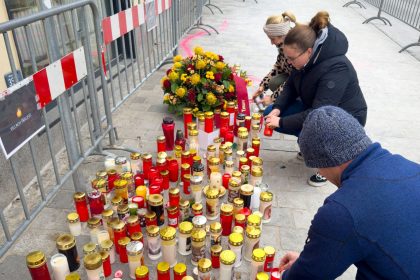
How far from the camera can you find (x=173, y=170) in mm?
3178

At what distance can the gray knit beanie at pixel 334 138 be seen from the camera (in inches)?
56.8

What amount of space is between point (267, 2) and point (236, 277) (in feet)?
40.9

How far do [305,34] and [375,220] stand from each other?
5.91 ft

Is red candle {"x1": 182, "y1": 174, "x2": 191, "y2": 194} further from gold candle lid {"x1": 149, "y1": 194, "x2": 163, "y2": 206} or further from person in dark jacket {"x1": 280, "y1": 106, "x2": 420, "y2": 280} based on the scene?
person in dark jacket {"x1": 280, "y1": 106, "x2": 420, "y2": 280}

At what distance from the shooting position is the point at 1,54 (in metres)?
3.04

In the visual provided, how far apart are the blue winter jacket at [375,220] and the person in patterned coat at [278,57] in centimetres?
233

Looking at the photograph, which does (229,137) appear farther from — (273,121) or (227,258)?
(227,258)

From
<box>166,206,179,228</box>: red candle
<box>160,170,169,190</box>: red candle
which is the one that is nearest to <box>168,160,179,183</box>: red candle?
<box>160,170,169,190</box>: red candle

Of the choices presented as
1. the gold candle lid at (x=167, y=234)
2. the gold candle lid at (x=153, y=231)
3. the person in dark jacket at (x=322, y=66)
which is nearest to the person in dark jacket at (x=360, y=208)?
the gold candle lid at (x=167, y=234)

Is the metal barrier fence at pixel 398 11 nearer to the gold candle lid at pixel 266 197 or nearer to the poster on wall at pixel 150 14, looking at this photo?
the poster on wall at pixel 150 14

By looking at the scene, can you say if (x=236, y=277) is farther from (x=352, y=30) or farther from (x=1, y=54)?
(x=352, y=30)

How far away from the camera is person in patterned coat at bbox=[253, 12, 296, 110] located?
3.47 m

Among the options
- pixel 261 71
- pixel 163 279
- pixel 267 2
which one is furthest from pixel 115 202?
pixel 267 2


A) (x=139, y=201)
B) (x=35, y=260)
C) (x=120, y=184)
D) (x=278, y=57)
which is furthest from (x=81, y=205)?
(x=278, y=57)
